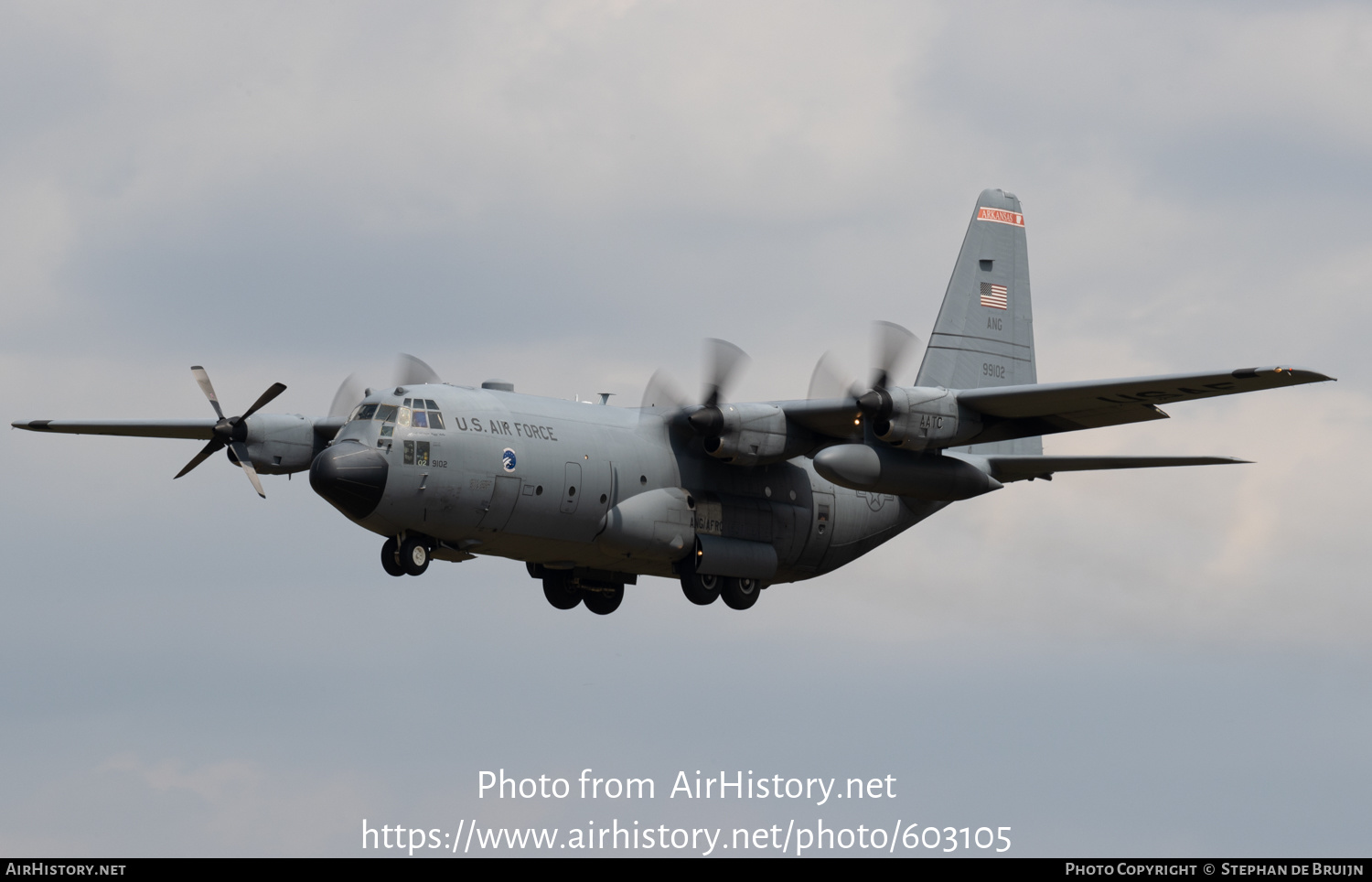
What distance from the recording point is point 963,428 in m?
28.3

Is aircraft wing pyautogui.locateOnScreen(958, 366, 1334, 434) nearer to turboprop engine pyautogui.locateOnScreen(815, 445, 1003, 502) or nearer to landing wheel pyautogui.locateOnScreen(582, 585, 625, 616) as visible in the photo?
turboprop engine pyautogui.locateOnScreen(815, 445, 1003, 502)

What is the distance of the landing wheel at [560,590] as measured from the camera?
30578mm

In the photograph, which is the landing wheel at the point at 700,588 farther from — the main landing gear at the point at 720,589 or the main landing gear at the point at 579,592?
the main landing gear at the point at 579,592

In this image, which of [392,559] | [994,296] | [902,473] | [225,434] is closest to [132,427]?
[225,434]

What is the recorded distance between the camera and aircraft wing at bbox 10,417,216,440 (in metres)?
31.8

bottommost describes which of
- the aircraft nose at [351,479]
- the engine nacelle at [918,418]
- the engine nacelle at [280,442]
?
the aircraft nose at [351,479]

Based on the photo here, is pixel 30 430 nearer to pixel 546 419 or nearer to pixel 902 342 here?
pixel 546 419

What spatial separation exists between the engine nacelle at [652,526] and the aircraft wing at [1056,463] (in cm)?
472

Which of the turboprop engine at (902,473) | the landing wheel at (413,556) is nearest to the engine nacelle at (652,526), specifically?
the turboprop engine at (902,473)

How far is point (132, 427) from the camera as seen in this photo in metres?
32.3

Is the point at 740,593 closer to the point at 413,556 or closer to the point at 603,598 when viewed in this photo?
the point at 603,598

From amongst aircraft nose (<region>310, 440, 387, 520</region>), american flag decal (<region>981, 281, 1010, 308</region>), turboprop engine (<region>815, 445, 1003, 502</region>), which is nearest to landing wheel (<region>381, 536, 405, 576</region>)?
aircraft nose (<region>310, 440, 387, 520</region>)

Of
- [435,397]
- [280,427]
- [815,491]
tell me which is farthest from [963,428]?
[280,427]

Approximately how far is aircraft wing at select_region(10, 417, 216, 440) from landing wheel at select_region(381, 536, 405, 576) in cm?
618
